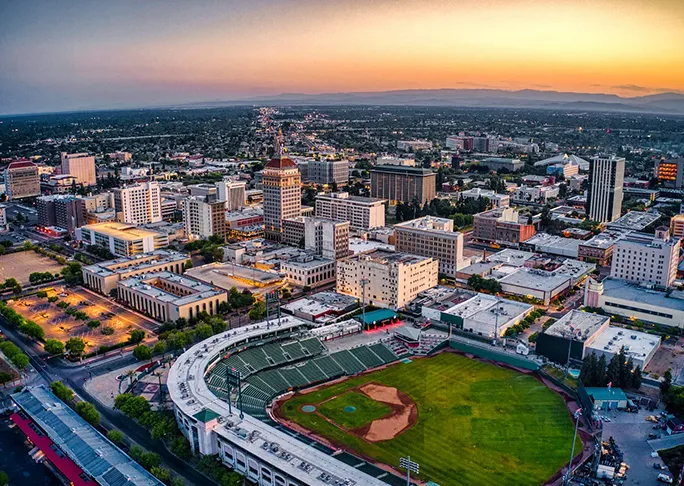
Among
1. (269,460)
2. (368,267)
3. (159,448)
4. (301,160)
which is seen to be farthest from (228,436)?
(301,160)

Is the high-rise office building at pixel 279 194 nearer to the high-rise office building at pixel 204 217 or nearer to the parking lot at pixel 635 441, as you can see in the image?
the high-rise office building at pixel 204 217

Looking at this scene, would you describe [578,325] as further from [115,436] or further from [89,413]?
[89,413]

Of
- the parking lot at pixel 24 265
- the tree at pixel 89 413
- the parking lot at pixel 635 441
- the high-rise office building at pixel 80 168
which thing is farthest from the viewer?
the high-rise office building at pixel 80 168

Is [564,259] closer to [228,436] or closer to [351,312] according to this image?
[351,312]

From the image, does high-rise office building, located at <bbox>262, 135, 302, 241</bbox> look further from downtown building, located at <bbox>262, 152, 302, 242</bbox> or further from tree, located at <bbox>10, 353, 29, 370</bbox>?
tree, located at <bbox>10, 353, 29, 370</bbox>

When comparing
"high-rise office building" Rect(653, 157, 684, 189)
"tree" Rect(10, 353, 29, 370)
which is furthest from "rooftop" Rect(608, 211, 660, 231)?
"tree" Rect(10, 353, 29, 370)

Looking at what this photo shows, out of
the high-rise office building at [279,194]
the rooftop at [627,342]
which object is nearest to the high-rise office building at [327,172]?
the high-rise office building at [279,194]
